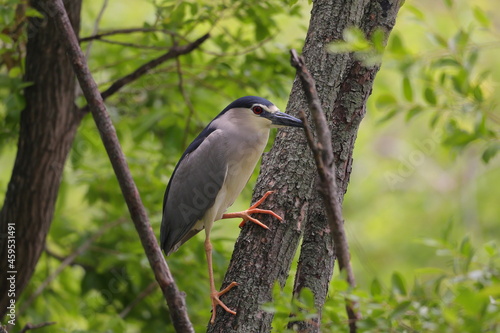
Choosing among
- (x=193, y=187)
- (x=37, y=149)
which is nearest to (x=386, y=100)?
(x=193, y=187)

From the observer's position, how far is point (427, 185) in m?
9.10

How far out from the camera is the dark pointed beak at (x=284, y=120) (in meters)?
2.80

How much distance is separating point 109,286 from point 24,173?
1455 mm

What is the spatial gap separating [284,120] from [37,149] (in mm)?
1954

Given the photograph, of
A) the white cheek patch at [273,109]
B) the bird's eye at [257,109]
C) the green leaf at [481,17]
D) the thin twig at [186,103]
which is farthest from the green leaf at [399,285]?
the thin twig at [186,103]

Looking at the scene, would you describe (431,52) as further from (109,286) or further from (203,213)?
(109,286)

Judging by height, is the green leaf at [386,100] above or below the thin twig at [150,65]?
below

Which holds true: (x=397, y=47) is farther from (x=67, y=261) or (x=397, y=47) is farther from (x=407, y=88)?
(x=67, y=261)

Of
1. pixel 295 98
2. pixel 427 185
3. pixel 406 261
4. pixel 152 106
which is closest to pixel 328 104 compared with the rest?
pixel 295 98

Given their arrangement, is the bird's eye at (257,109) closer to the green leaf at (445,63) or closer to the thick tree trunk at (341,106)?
the thick tree trunk at (341,106)

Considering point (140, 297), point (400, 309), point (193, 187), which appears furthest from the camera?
point (140, 297)

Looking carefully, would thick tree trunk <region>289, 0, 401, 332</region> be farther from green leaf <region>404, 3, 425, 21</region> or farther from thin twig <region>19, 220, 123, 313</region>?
thin twig <region>19, 220, 123, 313</region>

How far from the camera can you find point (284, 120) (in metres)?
2.91

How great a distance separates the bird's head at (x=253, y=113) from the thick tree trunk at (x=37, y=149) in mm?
1197
